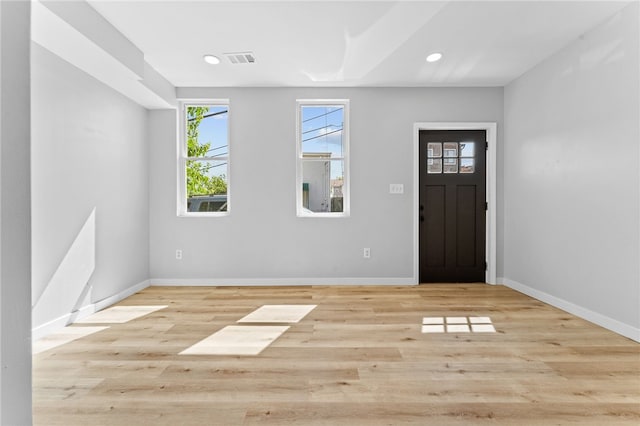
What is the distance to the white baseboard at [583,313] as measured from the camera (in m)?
2.59

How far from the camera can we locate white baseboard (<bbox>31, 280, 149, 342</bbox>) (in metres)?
2.63

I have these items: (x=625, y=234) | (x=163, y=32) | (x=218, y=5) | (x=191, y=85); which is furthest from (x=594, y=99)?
(x=191, y=85)

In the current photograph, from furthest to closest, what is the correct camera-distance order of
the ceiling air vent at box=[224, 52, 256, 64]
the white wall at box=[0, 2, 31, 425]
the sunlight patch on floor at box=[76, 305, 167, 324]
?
the ceiling air vent at box=[224, 52, 256, 64] → the sunlight patch on floor at box=[76, 305, 167, 324] → the white wall at box=[0, 2, 31, 425]

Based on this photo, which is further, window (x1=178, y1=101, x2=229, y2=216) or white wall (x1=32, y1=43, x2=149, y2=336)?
window (x1=178, y1=101, x2=229, y2=216)

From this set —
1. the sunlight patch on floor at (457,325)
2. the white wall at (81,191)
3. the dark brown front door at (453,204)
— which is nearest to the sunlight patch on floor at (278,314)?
the sunlight patch on floor at (457,325)

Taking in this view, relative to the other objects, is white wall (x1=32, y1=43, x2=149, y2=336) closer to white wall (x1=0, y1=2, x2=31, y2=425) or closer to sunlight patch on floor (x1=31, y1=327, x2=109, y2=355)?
sunlight patch on floor (x1=31, y1=327, x2=109, y2=355)

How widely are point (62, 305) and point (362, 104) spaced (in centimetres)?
396

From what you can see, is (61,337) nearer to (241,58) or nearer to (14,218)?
(14,218)

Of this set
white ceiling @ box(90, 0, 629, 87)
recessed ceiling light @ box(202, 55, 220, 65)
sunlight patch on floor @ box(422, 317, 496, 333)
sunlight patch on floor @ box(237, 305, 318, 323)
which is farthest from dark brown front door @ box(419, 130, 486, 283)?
recessed ceiling light @ box(202, 55, 220, 65)

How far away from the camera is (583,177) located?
3.06 metres

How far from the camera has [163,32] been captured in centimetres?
298

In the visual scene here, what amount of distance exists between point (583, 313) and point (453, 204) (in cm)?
188

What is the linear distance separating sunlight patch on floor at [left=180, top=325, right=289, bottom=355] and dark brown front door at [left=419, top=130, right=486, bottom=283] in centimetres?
256

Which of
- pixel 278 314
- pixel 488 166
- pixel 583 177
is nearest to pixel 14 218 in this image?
pixel 278 314
